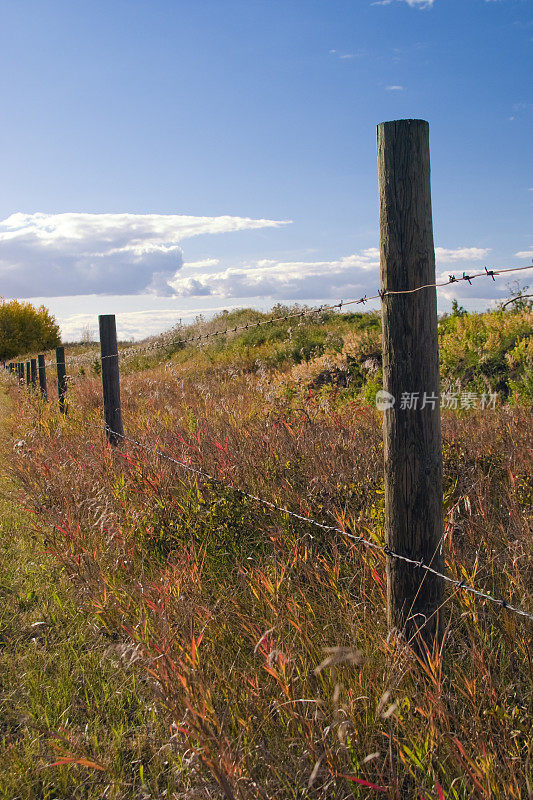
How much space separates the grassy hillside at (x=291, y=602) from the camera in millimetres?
1979

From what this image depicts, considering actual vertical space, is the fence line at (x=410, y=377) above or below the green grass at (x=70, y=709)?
above

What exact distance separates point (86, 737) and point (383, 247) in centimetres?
236

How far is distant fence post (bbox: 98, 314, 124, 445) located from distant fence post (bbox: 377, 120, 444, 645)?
4269 mm

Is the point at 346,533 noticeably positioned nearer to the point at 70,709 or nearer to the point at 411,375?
the point at 411,375

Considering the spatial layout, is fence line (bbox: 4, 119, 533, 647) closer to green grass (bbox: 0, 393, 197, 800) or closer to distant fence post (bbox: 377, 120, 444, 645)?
distant fence post (bbox: 377, 120, 444, 645)

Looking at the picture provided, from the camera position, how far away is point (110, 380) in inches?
245

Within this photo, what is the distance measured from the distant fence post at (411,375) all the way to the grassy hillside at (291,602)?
7.4 inches

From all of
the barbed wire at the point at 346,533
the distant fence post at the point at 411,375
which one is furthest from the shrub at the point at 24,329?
the distant fence post at the point at 411,375

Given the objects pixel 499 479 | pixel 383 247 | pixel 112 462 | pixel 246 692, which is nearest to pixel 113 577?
pixel 246 692

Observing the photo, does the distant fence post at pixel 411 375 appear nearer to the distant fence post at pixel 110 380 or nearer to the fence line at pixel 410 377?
the fence line at pixel 410 377

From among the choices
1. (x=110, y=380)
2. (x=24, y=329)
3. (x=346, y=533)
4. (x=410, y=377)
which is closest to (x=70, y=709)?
(x=346, y=533)

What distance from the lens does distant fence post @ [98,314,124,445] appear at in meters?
6.19

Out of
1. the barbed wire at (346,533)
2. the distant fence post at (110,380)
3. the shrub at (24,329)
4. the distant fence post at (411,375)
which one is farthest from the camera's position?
the shrub at (24,329)

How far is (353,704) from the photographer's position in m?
2.04
